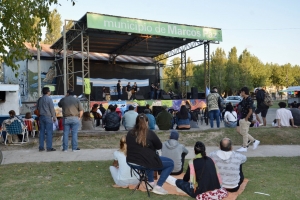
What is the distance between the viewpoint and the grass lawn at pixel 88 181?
179 inches

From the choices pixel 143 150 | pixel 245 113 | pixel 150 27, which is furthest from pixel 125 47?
pixel 143 150

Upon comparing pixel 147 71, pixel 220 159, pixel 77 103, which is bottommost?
pixel 220 159

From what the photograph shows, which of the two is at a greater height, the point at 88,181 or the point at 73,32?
the point at 73,32

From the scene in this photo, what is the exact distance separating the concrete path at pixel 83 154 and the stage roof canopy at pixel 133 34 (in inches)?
365

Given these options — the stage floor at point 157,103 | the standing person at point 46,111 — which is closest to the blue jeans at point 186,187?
the standing person at point 46,111

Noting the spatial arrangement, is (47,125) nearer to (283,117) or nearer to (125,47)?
(283,117)

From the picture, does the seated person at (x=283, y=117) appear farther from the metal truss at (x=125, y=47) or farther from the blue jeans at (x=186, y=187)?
the metal truss at (x=125, y=47)

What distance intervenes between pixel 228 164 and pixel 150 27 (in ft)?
47.0

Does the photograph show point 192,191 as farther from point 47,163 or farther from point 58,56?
point 58,56

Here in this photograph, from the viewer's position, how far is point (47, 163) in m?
6.72

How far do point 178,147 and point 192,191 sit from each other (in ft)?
3.90

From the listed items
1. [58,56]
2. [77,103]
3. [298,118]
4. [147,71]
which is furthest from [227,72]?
[77,103]

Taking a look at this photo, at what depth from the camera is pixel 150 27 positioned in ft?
58.6

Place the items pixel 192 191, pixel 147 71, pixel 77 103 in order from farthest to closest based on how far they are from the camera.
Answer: pixel 147 71 < pixel 77 103 < pixel 192 191
